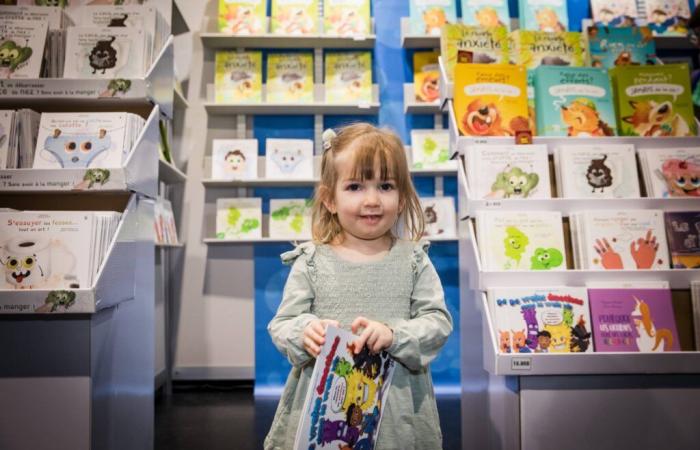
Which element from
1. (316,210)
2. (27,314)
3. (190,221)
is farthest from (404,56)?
(27,314)

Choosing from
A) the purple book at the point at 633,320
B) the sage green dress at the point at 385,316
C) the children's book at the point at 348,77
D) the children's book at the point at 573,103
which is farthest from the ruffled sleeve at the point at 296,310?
the children's book at the point at 348,77

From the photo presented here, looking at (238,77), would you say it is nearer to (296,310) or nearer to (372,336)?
(296,310)

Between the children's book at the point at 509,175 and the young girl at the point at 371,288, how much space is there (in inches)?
27.3

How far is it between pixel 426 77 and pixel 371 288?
278cm

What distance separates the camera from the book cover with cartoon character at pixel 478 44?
8.30ft

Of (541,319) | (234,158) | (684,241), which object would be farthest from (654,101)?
(234,158)

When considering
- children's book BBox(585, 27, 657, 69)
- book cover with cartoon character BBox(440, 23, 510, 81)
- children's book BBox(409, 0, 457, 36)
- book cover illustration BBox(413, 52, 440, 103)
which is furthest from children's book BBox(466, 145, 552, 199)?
children's book BBox(409, 0, 457, 36)

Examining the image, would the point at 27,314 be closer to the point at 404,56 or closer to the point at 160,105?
the point at 160,105

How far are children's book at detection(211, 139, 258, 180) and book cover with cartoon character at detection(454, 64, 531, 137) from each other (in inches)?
72.7

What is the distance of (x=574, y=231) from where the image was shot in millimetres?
2062

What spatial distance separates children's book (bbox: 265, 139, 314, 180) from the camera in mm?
3783

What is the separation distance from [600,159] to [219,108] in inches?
101

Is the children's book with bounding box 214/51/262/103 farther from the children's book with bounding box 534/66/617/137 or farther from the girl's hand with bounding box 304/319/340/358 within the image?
the girl's hand with bounding box 304/319/340/358

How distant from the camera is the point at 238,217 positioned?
380 cm
